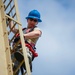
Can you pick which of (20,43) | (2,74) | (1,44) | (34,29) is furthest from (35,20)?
(2,74)

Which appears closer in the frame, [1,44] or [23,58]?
[1,44]

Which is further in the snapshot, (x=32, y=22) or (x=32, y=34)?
(x=32, y=22)

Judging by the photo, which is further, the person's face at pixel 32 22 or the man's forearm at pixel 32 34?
the person's face at pixel 32 22

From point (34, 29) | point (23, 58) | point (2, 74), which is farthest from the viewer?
point (34, 29)

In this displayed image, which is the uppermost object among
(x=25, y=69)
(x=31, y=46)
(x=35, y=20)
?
(x=35, y=20)

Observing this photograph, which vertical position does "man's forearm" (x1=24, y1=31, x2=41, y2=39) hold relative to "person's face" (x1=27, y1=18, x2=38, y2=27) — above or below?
below

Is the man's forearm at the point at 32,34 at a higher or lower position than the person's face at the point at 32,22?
lower

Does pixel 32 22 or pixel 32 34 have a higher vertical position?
pixel 32 22

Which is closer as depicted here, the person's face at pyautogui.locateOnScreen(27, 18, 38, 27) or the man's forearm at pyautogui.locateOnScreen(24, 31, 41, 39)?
the man's forearm at pyautogui.locateOnScreen(24, 31, 41, 39)

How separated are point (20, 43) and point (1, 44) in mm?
904

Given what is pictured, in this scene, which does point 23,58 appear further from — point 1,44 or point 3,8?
point 3,8

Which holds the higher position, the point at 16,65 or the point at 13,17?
the point at 13,17

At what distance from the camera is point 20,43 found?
888cm

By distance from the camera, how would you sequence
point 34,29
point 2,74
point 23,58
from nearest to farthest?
point 2,74 < point 23,58 < point 34,29
